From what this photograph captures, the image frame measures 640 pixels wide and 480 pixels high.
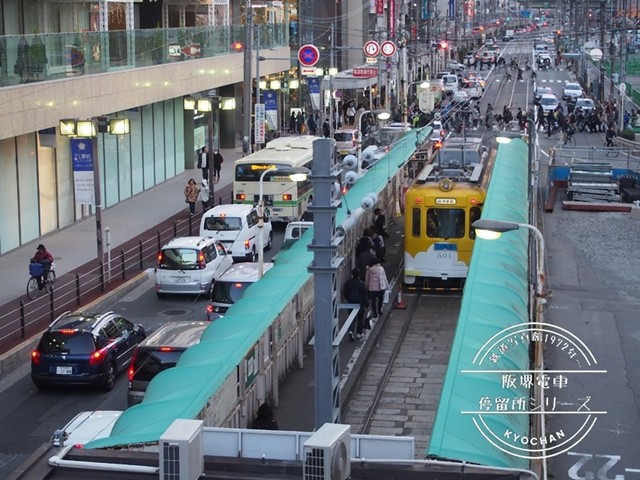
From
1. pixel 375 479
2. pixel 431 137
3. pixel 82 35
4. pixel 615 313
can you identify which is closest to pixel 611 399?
pixel 615 313

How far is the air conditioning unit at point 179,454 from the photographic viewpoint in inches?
383

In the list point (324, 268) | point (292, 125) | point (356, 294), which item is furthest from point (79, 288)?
point (292, 125)

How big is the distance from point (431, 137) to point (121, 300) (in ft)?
73.0

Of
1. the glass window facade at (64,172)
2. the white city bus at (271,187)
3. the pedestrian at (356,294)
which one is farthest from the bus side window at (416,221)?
the glass window facade at (64,172)

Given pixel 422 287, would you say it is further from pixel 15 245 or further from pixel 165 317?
pixel 15 245

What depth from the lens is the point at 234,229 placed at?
32656mm

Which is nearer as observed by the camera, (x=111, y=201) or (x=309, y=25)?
A: (x=111, y=201)

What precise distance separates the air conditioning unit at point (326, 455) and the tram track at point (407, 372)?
6738mm

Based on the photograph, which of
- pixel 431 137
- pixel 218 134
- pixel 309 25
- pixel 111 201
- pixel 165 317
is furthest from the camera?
pixel 309 25

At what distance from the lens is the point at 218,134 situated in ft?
197

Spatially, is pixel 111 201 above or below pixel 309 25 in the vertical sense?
below

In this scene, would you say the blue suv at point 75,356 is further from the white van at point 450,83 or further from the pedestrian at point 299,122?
the white van at point 450,83

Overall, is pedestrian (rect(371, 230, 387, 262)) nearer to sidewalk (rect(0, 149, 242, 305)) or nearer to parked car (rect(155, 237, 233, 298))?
parked car (rect(155, 237, 233, 298))

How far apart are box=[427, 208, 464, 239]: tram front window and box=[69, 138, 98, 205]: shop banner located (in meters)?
8.69
